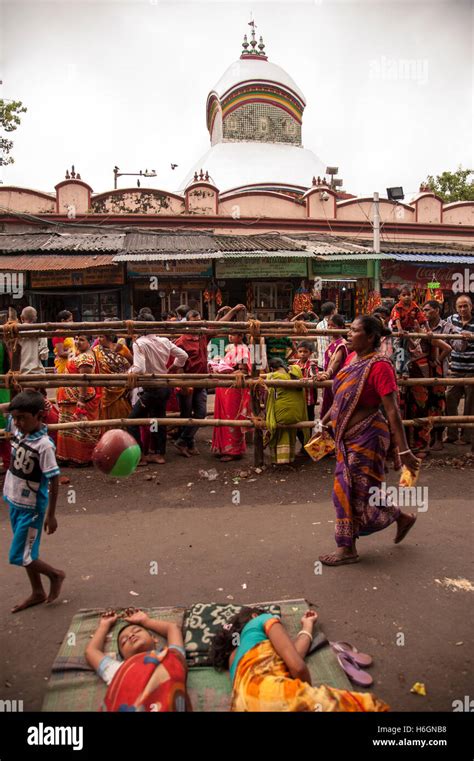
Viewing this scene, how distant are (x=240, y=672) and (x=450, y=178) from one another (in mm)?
25823

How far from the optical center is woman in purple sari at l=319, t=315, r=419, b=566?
3.79 m

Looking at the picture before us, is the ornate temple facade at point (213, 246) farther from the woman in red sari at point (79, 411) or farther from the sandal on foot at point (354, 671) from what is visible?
the sandal on foot at point (354, 671)

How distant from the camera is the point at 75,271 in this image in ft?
41.8

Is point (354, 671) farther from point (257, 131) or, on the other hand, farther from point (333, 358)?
point (257, 131)

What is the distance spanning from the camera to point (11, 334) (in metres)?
5.88

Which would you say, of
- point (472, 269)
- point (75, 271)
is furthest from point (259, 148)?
point (75, 271)

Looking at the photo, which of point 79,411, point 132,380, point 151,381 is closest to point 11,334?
point 79,411

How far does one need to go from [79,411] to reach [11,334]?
1.22 meters

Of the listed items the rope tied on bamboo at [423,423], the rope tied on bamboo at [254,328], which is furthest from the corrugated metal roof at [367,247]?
the rope tied on bamboo at [423,423]

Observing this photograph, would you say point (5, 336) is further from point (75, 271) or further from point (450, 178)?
point (450, 178)

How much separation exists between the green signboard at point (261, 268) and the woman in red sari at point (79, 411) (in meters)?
7.22

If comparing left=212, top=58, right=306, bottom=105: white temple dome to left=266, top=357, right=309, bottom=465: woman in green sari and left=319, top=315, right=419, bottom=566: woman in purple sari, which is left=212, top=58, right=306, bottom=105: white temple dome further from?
left=319, top=315, right=419, bottom=566: woman in purple sari

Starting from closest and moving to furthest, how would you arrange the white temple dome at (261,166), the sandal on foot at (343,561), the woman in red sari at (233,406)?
1. the sandal on foot at (343,561)
2. the woman in red sari at (233,406)
3. the white temple dome at (261,166)

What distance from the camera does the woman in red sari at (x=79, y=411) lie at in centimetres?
630
